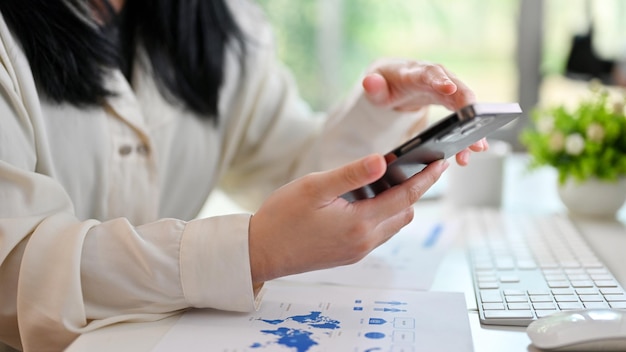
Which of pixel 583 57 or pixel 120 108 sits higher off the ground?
pixel 583 57

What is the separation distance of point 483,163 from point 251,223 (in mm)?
630

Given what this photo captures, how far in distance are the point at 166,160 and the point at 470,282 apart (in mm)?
479

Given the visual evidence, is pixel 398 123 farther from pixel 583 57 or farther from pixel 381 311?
pixel 583 57

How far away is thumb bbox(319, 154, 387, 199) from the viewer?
0.57 metres

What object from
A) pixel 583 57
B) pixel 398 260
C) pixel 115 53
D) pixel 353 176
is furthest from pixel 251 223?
pixel 583 57

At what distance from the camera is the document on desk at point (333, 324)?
0.60m

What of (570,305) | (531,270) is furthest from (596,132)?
(570,305)

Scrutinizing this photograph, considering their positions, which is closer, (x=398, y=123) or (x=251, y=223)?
(x=251, y=223)

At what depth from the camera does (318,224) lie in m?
0.62

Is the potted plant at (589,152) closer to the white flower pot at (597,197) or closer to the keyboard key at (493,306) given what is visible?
the white flower pot at (597,197)

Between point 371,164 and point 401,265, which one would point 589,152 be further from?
point 371,164

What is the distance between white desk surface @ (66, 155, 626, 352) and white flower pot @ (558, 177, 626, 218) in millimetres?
22

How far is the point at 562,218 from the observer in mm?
1090

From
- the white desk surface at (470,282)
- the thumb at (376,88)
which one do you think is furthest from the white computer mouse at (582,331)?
the thumb at (376,88)
